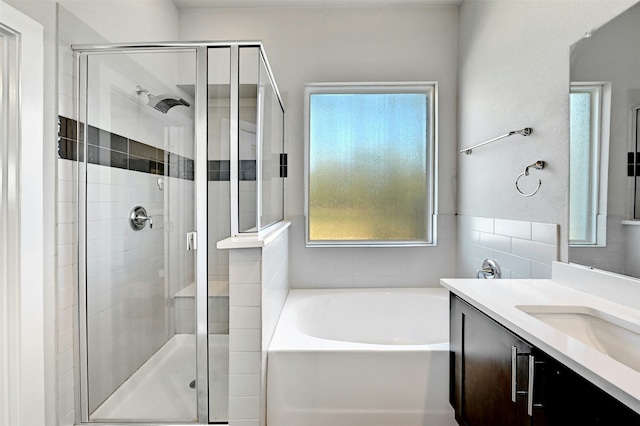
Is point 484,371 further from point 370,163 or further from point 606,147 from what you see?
point 370,163

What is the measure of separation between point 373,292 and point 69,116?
209 centimetres

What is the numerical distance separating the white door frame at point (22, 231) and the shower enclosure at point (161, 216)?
8.9 inches

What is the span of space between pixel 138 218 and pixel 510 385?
1706 millimetres

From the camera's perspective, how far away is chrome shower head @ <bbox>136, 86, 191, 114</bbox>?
1.77 meters

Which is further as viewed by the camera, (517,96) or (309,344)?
(517,96)

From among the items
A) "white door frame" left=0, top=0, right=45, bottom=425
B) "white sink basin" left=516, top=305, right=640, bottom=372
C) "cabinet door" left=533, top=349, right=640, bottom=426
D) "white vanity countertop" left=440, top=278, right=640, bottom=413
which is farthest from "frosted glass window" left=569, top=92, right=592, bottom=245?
"white door frame" left=0, top=0, right=45, bottom=425

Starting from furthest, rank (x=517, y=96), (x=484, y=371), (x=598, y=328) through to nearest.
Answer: (x=517, y=96), (x=484, y=371), (x=598, y=328)

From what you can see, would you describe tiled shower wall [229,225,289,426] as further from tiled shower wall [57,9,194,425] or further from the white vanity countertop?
the white vanity countertop

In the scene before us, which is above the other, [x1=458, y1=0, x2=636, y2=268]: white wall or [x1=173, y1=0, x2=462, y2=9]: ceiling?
[x1=173, y1=0, x2=462, y2=9]: ceiling

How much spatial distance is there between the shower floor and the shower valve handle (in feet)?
1.86

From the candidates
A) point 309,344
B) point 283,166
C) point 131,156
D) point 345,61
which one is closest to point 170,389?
point 309,344

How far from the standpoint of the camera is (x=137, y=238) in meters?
1.82

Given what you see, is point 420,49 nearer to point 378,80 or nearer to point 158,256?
point 378,80

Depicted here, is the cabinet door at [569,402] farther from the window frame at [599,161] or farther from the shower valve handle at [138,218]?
the shower valve handle at [138,218]
